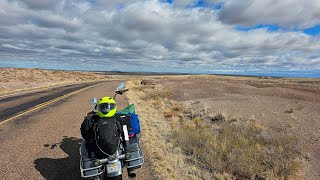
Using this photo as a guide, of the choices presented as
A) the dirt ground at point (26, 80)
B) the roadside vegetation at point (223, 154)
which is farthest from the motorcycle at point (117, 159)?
the dirt ground at point (26, 80)

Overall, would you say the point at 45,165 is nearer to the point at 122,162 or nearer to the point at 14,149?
the point at 14,149

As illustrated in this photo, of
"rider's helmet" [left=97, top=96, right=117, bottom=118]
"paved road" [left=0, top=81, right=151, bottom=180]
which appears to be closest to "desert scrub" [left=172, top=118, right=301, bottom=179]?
"paved road" [left=0, top=81, right=151, bottom=180]

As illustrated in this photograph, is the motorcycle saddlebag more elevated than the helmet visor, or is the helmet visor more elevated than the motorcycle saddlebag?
the helmet visor

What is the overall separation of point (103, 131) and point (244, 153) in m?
4.96

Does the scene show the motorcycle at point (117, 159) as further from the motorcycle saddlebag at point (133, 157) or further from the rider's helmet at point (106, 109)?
the rider's helmet at point (106, 109)

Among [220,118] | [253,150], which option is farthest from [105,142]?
[220,118]

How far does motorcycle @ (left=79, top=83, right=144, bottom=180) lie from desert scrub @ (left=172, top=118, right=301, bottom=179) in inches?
103

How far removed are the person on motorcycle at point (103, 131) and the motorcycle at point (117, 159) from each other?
0.49 feet

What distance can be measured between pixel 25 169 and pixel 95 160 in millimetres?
2520

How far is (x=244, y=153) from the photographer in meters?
7.87

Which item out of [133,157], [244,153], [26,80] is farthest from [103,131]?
[26,80]

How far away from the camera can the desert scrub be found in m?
6.80

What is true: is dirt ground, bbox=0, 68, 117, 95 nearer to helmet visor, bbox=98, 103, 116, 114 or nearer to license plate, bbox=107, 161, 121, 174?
helmet visor, bbox=98, 103, 116, 114

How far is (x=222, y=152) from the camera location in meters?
7.94
